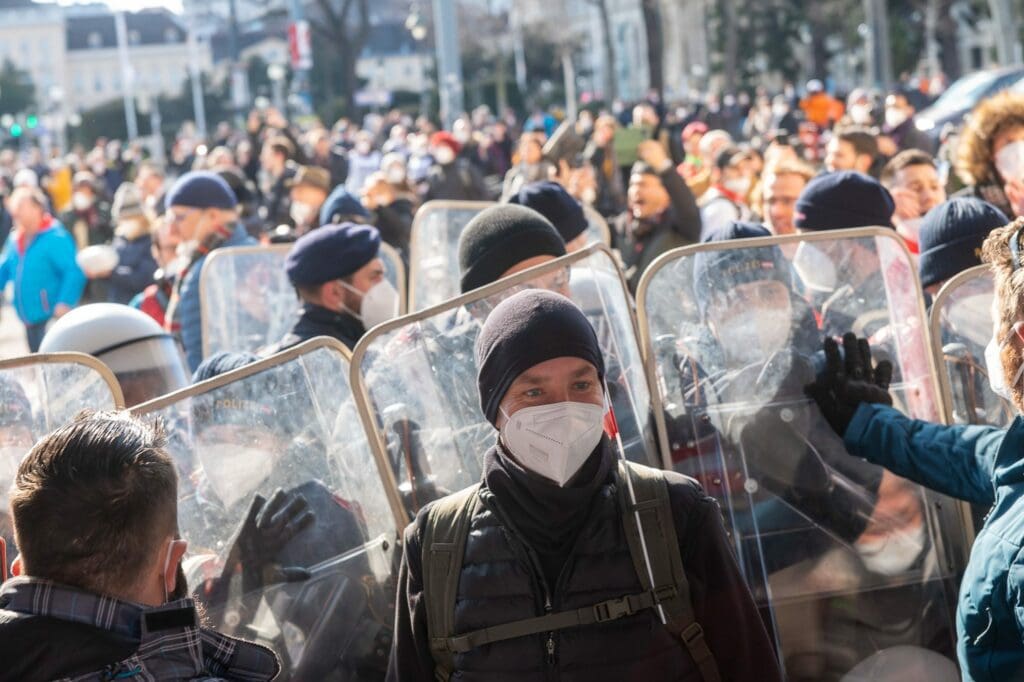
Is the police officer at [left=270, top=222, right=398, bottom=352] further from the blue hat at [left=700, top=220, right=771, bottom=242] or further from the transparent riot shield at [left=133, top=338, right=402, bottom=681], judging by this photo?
the transparent riot shield at [left=133, top=338, right=402, bottom=681]

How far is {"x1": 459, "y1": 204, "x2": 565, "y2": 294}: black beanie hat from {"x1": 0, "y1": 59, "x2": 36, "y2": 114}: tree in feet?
312

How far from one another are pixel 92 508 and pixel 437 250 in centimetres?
459

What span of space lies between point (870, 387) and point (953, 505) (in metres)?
0.43

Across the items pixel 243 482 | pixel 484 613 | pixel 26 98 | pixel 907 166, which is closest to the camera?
pixel 484 613

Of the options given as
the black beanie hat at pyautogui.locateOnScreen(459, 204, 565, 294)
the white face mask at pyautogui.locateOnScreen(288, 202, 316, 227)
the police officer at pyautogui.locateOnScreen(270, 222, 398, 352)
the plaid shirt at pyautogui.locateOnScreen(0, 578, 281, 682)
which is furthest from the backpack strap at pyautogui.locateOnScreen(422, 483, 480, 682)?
the white face mask at pyautogui.locateOnScreen(288, 202, 316, 227)

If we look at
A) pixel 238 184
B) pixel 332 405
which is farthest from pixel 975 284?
pixel 238 184

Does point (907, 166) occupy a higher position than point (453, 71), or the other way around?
point (453, 71)

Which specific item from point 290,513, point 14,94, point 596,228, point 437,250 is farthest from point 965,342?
point 14,94

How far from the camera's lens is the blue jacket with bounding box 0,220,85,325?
10.4 m

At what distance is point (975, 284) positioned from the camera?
3.69 m

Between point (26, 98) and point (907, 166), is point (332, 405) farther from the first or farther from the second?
point (26, 98)

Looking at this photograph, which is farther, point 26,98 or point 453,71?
point 26,98

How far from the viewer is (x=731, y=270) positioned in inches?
147

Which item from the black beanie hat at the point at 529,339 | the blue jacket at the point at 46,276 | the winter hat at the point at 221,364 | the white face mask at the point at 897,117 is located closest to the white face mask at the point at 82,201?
the blue jacket at the point at 46,276
